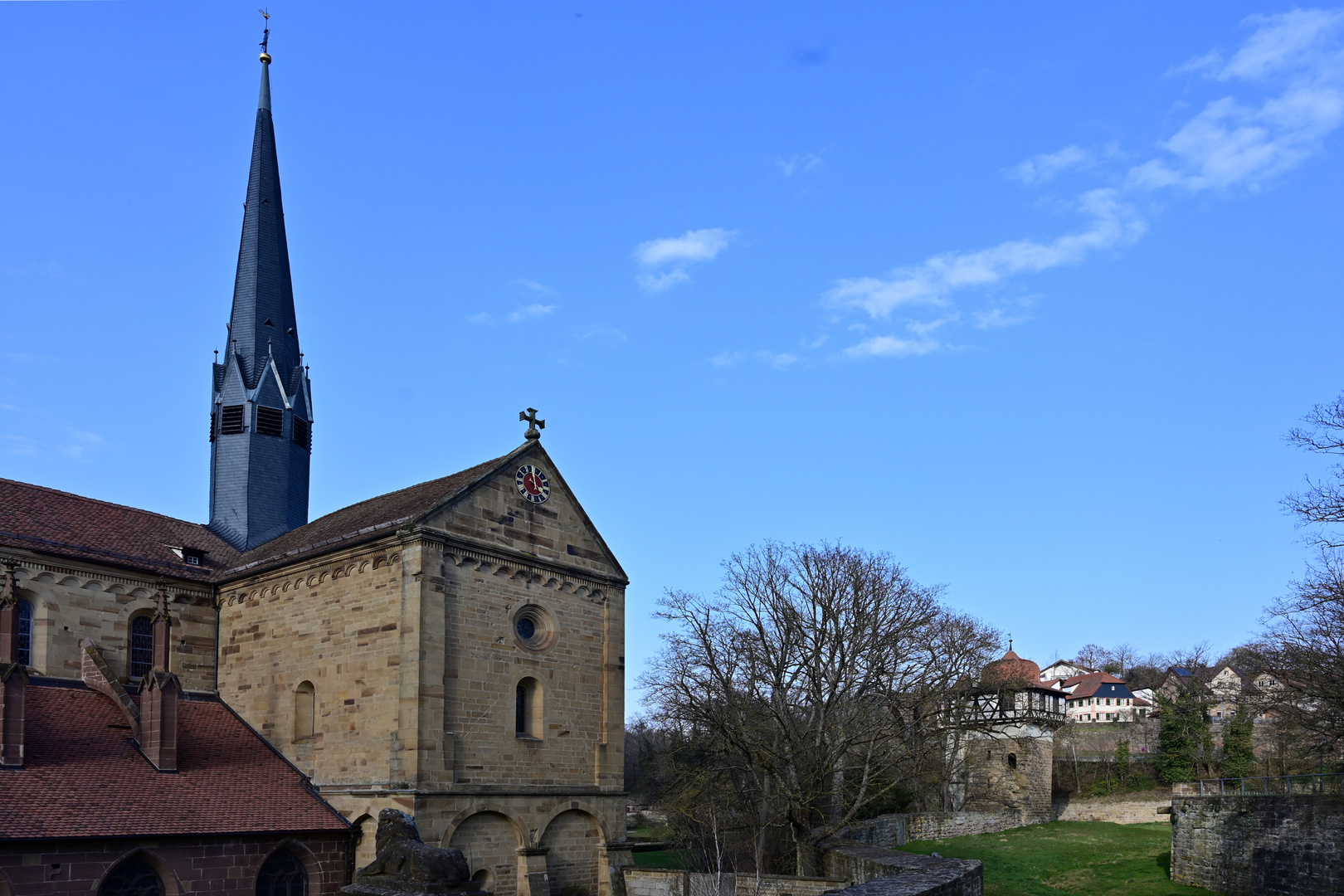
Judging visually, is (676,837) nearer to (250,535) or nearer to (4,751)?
(250,535)

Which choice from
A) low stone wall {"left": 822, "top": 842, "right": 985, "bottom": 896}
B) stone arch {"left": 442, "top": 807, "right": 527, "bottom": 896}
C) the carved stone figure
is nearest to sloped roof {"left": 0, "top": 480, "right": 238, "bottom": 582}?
stone arch {"left": 442, "top": 807, "right": 527, "bottom": 896}

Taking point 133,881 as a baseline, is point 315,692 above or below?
above

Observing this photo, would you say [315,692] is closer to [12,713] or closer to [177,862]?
[177,862]

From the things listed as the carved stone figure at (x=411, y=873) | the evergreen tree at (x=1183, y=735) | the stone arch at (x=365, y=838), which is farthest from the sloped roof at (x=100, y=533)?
the evergreen tree at (x=1183, y=735)

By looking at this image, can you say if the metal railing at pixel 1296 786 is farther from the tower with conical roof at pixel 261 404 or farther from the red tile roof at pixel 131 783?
the tower with conical roof at pixel 261 404

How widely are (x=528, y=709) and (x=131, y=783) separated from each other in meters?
7.94

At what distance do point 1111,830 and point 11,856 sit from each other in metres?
42.1

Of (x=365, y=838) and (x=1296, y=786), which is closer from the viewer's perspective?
(x=365, y=838)

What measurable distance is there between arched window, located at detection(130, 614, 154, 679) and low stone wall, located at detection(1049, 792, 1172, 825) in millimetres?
43619

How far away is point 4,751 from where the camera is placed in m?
17.2

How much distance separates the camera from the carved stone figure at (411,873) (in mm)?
10039

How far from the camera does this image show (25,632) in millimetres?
21188

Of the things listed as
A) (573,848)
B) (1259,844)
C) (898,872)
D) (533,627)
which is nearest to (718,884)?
(573,848)

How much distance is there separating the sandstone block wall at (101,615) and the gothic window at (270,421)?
6.25m
